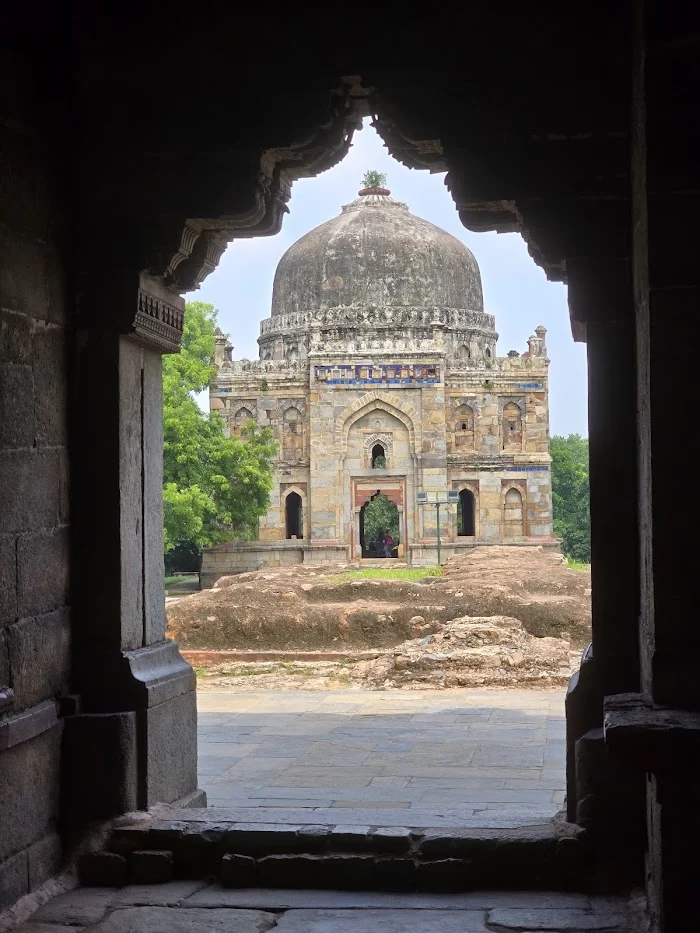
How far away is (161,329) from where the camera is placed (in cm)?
449

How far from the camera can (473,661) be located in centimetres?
1038

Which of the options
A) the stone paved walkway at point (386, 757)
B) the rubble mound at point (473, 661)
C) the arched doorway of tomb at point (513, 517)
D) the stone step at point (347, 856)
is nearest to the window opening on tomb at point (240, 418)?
the arched doorway of tomb at point (513, 517)

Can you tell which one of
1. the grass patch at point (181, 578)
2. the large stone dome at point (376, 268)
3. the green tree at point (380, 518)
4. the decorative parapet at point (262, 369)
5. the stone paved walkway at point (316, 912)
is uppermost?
the large stone dome at point (376, 268)

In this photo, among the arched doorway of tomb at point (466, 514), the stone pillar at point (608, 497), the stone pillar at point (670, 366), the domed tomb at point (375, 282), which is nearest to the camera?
the stone pillar at point (670, 366)

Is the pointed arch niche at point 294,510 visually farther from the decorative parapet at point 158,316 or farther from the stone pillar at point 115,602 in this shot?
the stone pillar at point 115,602

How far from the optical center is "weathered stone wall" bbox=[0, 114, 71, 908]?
365 centimetres

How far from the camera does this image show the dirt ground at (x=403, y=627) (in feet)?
34.1

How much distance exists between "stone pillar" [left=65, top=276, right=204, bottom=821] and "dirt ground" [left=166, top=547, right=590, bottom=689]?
5.74 metres

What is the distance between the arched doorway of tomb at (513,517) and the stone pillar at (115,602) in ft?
89.6

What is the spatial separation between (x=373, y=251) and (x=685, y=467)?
3246 centimetres

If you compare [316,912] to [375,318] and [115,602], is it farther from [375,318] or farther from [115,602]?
[375,318]

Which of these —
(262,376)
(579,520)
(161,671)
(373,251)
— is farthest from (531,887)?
(579,520)

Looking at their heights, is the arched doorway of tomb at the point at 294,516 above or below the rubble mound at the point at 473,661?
above

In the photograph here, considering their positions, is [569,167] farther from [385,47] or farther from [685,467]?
[685,467]
